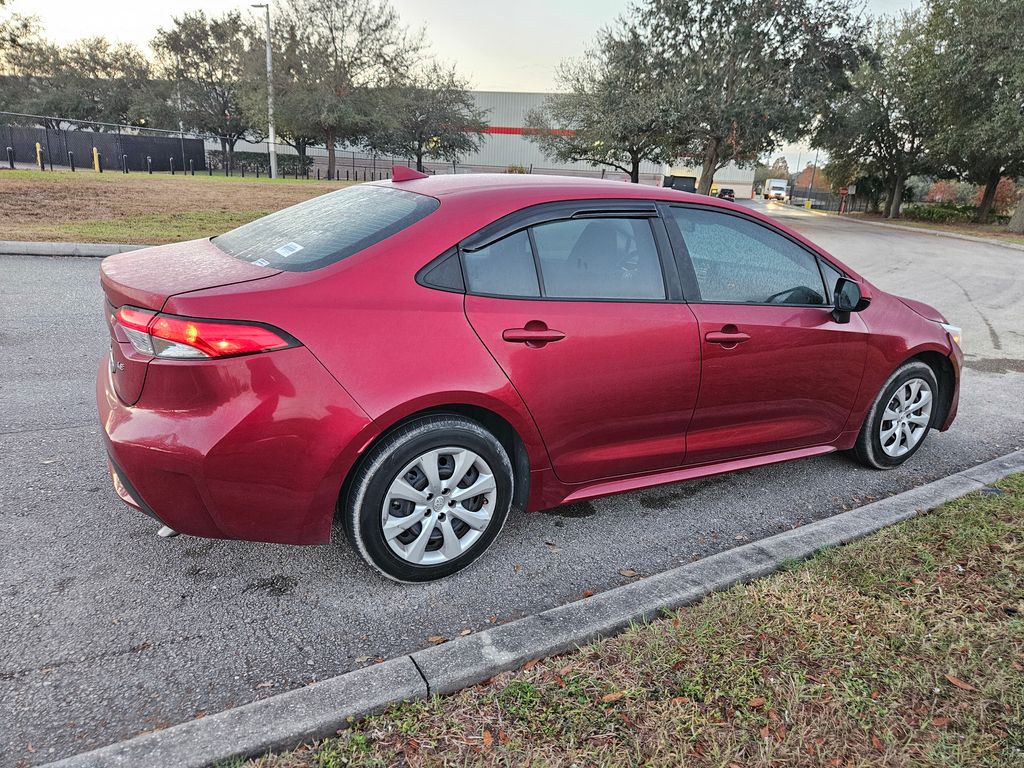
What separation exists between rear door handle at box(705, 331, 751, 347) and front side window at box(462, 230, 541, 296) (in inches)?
35.7

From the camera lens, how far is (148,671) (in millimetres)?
2330

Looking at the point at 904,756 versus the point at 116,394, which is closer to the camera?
the point at 904,756

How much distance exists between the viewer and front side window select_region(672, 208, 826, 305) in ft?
11.1

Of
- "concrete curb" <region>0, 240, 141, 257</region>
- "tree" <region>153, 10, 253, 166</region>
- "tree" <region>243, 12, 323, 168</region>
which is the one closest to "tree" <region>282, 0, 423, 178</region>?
"tree" <region>243, 12, 323, 168</region>

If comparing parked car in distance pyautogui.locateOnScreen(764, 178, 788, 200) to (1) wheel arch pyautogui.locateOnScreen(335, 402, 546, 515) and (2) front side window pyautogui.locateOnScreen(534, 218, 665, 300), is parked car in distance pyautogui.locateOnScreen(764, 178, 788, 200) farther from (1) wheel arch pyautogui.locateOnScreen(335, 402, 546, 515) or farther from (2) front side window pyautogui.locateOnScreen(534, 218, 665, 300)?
(1) wheel arch pyautogui.locateOnScreen(335, 402, 546, 515)

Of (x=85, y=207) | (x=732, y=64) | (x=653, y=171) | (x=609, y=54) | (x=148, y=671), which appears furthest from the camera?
(x=653, y=171)

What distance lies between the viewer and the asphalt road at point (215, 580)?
2.25 m

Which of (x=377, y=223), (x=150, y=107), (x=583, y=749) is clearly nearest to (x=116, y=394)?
(x=377, y=223)

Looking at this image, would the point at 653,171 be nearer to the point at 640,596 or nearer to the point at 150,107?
the point at 150,107

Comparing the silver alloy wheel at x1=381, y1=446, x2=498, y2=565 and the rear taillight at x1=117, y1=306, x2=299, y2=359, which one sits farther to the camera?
the silver alloy wheel at x1=381, y1=446, x2=498, y2=565

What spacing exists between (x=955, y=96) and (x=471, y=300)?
34.1 m

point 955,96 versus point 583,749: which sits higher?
point 955,96

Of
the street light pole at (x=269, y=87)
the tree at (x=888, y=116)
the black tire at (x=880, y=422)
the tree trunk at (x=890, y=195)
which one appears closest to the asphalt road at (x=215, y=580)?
the black tire at (x=880, y=422)

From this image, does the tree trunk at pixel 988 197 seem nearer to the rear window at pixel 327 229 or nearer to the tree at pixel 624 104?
the tree at pixel 624 104
